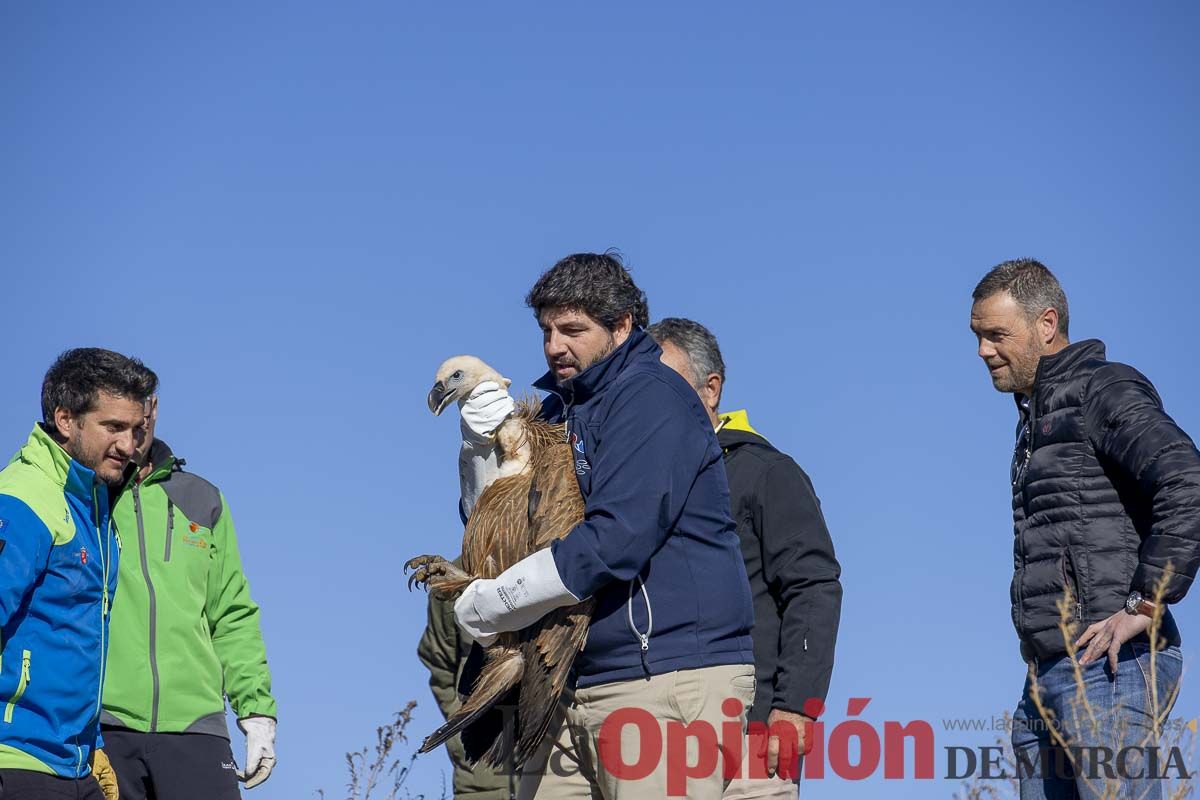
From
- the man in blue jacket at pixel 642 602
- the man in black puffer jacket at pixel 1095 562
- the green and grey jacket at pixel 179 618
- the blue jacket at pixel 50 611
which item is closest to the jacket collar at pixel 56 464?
the blue jacket at pixel 50 611

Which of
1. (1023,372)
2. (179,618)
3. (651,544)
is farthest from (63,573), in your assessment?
(1023,372)

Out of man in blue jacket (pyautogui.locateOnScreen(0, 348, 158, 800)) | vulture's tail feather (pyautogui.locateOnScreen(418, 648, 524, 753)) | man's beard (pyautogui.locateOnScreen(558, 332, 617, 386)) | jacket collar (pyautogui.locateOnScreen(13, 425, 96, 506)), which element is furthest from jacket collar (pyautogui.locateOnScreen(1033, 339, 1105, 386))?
jacket collar (pyautogui.locateOnScreen(13, 425, 96, 506))

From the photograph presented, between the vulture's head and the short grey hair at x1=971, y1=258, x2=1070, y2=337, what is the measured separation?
1.95 meters

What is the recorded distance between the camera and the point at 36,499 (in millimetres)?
4812

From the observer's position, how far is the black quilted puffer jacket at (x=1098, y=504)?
479 centimetres

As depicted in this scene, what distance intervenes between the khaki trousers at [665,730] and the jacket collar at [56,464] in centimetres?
191

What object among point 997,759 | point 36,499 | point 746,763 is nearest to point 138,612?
point 36,499

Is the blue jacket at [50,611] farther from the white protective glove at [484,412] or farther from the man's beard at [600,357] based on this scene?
the man's beard at [600,357]

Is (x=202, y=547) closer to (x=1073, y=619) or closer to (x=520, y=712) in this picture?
(x=520, y=712)

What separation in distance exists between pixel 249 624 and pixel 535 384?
2.10 meters

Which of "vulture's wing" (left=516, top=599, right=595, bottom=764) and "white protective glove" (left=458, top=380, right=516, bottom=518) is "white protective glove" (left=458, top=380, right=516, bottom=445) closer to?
"white protective glove" (left=458, top=380, right=516, bottom=518)

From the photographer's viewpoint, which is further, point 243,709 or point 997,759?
point 243,709

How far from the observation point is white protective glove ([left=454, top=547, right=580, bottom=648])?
13.4 ft

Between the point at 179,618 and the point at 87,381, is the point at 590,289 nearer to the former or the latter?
the point at 87,381
